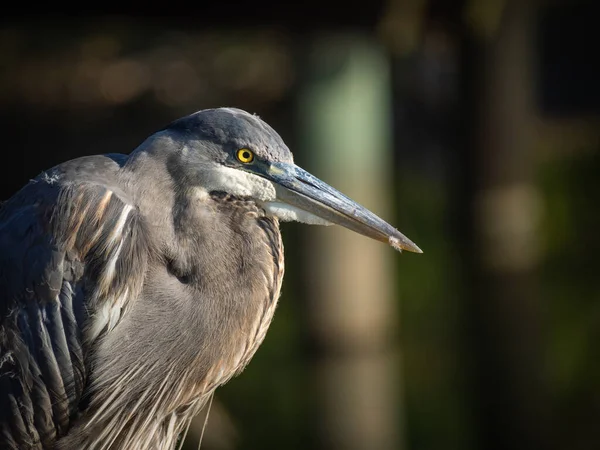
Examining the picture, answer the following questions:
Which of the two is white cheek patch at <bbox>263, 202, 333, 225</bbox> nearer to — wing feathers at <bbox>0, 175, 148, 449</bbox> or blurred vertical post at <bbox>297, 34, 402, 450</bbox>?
wing feathers at <bbox>0, 175, 148, 449</bbox>

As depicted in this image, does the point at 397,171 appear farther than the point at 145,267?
Yes

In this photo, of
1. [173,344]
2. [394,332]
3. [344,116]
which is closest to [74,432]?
[173,344]

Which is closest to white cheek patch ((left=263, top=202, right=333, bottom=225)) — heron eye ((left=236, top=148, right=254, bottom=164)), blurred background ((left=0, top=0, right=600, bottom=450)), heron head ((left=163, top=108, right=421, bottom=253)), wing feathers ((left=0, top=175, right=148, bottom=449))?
heron head ((left=163, top=108, right=421, bottom=253))

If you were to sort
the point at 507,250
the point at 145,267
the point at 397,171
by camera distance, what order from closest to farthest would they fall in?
the point at 145,267, the point at 507,250, the point at 397,171

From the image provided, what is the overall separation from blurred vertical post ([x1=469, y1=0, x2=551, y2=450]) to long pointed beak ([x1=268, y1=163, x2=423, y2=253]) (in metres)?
2.18

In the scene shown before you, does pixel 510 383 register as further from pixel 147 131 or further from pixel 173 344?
pixel 147 131

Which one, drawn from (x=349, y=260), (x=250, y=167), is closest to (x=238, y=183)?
(x=250, y=167)

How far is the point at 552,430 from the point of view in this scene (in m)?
4.71

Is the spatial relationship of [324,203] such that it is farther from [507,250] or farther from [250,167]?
[507,250]

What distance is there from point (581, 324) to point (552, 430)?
6.42 ft

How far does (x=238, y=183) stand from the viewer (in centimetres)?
219

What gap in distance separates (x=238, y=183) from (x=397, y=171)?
5.99 meters

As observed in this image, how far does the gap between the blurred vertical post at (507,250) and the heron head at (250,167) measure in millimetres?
2208

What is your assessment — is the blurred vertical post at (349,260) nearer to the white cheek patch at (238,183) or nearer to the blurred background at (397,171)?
the blurred background at (397,171)
